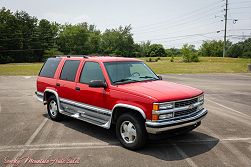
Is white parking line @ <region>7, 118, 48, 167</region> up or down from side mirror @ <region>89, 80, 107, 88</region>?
down

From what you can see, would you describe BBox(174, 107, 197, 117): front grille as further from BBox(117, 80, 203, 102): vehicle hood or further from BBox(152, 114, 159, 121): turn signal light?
BBox(152, 114, 159, 121): turn signal light

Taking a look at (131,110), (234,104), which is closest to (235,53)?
(234,104)

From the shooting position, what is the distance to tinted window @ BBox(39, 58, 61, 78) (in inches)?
319

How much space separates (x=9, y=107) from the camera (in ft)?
33.6

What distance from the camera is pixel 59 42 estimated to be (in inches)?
4173

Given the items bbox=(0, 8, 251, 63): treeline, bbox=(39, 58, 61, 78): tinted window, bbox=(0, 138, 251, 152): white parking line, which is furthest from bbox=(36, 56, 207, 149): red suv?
bbox=(0, 8, 251, 63): treeline

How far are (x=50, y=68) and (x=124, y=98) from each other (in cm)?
369

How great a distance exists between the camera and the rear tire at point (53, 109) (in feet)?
26.1

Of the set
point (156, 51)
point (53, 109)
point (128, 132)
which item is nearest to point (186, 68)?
point (53, 109)

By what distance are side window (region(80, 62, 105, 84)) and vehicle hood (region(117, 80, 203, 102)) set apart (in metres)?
0.81

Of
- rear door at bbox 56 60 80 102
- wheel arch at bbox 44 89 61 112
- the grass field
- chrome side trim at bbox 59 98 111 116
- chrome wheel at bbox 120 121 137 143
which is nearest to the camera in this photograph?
chrome wheel at bbox 120 121 137 143

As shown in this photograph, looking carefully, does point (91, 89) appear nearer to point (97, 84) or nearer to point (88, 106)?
point (88, 106)

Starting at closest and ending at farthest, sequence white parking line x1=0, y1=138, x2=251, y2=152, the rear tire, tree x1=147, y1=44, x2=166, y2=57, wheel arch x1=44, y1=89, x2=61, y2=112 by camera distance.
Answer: white parking line x1=0, y1=138, x2=251, y2=152 → wheel arch x1=44, y1=89, x2=61, y2=112 → the rear tire → tree x1=147, y1=44, x2=166, y2=57

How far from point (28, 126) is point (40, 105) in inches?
126
